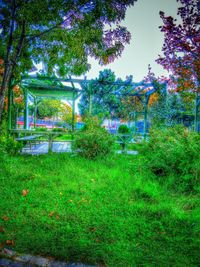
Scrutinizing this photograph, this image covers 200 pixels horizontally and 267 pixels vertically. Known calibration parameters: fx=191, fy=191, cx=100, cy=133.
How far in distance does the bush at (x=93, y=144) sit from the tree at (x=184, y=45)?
3.13 metres

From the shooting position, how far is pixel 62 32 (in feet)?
16.3

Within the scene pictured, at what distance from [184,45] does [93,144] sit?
13.3ft

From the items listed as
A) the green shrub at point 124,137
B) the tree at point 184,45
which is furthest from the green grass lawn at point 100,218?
the tree at point 184,45

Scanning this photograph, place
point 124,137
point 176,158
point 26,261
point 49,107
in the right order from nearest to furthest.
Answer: point 26,261 < point 176,158 < point 124,137 < point 49,107

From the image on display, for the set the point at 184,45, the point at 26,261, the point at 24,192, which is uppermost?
the point at 184,45

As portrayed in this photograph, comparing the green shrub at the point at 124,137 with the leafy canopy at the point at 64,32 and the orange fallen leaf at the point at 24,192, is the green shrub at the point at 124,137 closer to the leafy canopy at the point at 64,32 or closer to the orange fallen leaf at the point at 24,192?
the leafy canopy at the point at 64,32

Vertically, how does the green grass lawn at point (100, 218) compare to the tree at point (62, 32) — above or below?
below

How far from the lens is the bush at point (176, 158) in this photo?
389cm

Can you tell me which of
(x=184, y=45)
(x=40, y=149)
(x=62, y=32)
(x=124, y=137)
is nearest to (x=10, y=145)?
(x=40, y=149)

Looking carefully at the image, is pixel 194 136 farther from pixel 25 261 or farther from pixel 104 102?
pixel 104 102

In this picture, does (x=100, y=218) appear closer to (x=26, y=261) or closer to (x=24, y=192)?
(x=26, y=261)

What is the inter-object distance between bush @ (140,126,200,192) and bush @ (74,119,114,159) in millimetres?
1488

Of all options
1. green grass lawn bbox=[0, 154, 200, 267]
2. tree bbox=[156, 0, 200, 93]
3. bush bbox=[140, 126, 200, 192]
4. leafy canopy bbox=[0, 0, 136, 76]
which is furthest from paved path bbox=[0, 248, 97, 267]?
tree bbox=[156, 0, 200, 93]

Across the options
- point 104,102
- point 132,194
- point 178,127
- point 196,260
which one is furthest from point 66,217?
point 104,102
